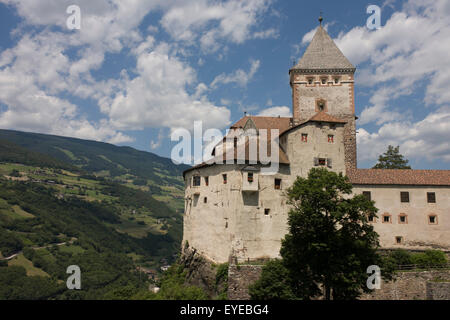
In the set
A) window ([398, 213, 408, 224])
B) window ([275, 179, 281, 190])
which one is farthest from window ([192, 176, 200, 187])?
window ([398, 213, 408, 224])

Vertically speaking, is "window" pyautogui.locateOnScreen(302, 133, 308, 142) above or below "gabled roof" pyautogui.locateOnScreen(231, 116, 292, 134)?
below

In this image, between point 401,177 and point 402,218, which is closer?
point 402,218

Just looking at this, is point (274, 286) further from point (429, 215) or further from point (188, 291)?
point (429, 215)

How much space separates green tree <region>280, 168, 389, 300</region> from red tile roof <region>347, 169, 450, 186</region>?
13.0 metres

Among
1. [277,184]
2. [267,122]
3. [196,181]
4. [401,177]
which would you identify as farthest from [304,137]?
[196,181]

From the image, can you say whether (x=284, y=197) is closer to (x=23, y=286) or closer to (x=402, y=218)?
(x=402, y=218)

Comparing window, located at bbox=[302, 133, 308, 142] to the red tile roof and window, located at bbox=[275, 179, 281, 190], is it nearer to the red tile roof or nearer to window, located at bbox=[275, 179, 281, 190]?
window, located at bbox=[275, 179, 281, 190]

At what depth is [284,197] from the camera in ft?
115

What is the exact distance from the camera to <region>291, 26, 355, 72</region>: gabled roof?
45500mm

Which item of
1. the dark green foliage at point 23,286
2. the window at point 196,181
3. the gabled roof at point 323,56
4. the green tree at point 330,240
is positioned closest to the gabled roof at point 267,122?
the gabled roof at point 323,56

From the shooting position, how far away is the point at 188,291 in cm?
2961

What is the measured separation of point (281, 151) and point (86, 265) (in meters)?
142

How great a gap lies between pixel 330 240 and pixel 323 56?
30580 mm

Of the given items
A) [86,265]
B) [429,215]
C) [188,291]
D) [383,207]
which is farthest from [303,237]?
[86,265]
